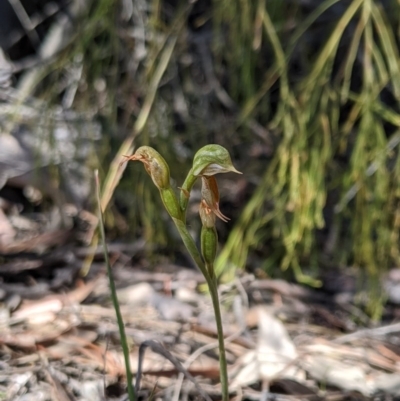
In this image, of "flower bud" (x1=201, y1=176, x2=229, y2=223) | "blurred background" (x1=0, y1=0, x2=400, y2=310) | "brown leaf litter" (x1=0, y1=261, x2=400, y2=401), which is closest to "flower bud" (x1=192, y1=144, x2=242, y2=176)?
"flower bud" (x1=201, y1=176, x2=229, y2=223)

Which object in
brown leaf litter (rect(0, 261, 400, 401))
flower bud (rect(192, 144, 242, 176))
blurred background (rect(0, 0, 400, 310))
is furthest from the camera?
blurred background (rect(0, 0, 400, 310))

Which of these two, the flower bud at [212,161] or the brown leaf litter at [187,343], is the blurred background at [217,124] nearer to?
the brown leaf litter at [187,343]

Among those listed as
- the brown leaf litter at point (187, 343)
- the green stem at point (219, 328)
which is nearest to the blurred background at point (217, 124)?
the brown leaf litter at point (187, 343)

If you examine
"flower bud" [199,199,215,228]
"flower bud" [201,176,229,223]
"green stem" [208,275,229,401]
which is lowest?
"green stem" [208,275,229,401]

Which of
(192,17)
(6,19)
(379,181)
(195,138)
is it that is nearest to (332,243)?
(379,181)

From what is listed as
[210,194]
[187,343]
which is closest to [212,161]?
[210,194]

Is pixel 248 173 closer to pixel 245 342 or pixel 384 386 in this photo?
pixel 245 342

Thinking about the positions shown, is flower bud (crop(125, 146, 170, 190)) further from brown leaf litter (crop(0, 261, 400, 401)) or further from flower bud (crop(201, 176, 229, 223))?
brown leaf litter (crop(0, 261, 400, 401))
